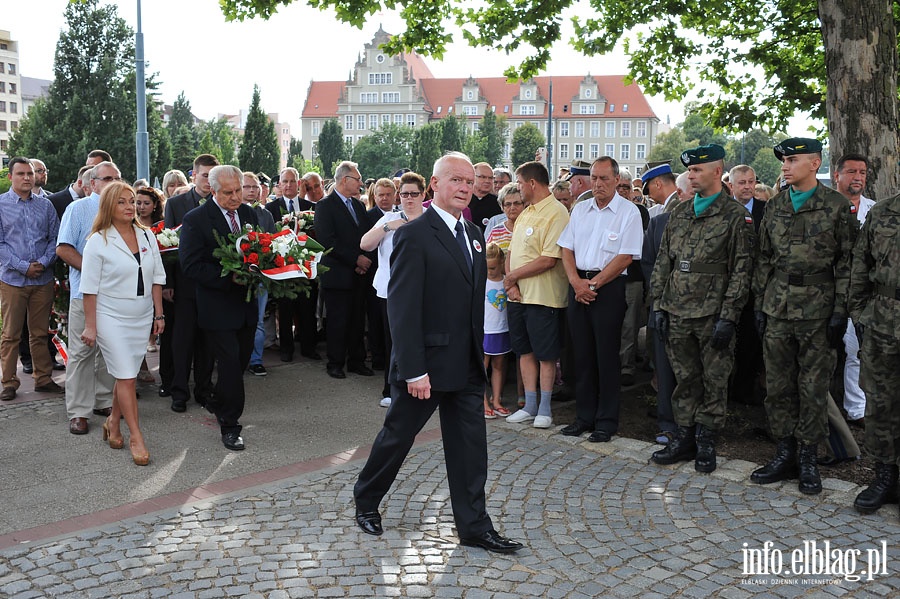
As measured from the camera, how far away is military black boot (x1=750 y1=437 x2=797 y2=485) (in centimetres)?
606

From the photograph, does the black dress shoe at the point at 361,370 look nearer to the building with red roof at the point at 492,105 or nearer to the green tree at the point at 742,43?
the green tree at the point at 742,43

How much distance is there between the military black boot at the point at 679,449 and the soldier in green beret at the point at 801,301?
0.57m

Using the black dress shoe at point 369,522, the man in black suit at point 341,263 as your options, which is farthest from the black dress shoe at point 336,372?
the black dress shoe at point 369,522

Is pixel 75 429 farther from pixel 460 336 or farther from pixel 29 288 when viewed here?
pixel 460 336

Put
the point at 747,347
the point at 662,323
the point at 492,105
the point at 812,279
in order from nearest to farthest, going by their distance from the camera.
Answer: the point at 812,279 < the point at 662,323 < the point at 747,347 < the point at 492,105

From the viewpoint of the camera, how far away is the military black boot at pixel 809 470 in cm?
585

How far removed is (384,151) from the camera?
116 metres

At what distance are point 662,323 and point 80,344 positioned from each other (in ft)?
16.5

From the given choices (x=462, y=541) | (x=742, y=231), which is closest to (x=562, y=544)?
(x=462, y=541)

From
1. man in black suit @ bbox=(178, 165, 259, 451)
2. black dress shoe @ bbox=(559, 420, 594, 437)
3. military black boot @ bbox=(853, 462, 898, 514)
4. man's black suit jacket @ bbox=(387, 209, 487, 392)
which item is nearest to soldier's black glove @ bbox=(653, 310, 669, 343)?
black dress shoe @ bbox=(559, 420, 594, 437)

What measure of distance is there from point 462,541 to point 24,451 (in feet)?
12.8

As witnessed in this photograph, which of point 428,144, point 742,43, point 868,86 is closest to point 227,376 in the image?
point 868,86

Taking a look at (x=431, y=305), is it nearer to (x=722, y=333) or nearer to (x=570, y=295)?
(x=722, y=333)

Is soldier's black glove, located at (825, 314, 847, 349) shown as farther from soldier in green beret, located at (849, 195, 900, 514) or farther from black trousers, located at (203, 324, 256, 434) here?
black trousers, located at (203, 324, 256, 434)
